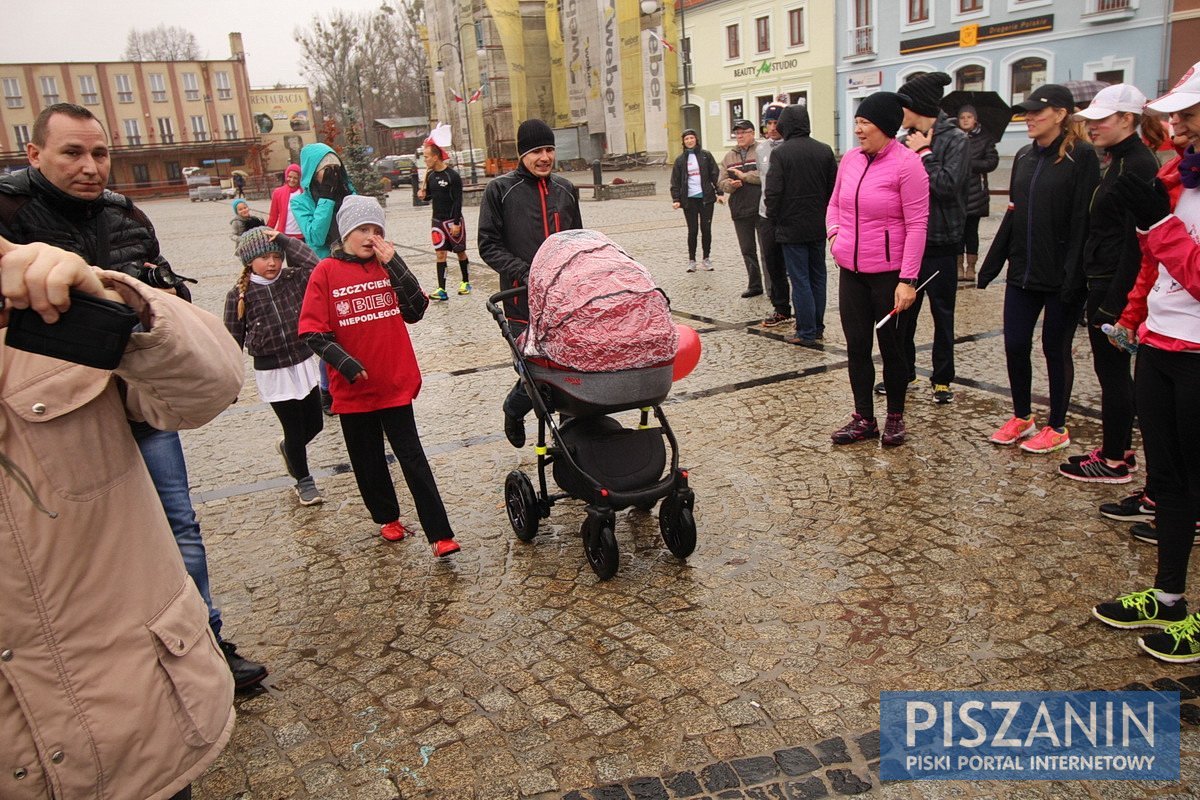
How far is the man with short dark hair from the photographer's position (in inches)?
385

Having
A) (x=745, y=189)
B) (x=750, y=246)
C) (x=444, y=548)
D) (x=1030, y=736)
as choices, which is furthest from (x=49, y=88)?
(x=1030, y=736)

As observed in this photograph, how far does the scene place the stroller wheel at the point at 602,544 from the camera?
4094mm

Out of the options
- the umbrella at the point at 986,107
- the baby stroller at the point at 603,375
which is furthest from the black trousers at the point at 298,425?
the umbrella at the point at 986,107

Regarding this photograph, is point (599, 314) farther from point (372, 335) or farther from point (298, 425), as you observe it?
point (298, 425)

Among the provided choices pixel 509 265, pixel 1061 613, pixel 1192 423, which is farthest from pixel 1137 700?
pixel 509 265

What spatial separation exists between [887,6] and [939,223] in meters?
A: 33.1

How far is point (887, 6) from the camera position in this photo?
115 feet

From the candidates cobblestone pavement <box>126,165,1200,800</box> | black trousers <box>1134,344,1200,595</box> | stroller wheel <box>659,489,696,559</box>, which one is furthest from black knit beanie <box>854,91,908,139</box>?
stroller wheel <box>659,489,696,559</box>

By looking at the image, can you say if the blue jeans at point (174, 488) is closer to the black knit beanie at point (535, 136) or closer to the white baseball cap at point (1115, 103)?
the black knit beanie at point (535, 136)

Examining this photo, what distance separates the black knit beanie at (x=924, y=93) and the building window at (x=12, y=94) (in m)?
83.0

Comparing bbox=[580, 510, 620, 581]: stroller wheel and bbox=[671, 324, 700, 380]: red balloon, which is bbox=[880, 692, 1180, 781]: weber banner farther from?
bbox=[671, 324, 700, 380]: red balloon

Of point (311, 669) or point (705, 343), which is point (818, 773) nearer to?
point (311, 669)

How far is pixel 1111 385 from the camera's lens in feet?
15.0

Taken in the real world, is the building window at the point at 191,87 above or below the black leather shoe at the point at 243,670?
above
